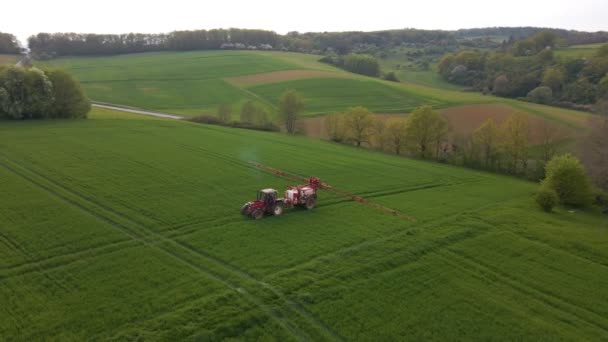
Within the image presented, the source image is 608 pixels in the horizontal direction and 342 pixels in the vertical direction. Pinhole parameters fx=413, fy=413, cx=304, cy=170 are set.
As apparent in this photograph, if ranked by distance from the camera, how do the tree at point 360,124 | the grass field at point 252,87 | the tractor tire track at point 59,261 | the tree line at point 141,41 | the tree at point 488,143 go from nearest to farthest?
the tractor tire track at point 59,261
the tree at point 488,143
the tree at point 360,124
the grass field at point 252,87
the tree line at point 141,41

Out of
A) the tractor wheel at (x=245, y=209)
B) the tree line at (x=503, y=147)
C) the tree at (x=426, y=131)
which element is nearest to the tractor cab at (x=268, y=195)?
the tractor wheel at (x=245, y=209)

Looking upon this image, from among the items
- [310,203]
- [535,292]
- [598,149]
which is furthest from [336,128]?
[535,292]

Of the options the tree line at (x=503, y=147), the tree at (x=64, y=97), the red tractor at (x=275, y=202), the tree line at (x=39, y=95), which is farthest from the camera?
the tree at (x=64, y=97)

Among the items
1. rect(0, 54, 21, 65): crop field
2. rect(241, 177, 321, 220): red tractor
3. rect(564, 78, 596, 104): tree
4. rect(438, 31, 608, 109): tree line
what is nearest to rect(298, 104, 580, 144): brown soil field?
rect(438, 31, 608, 109): tree line

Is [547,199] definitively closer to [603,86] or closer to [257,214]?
[257,214]

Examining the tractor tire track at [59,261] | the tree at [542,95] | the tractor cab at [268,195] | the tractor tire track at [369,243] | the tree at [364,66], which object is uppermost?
the tree at [364,66]

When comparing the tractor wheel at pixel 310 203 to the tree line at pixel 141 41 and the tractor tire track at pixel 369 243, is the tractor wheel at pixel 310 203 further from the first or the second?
the tree line at pixel 141 41

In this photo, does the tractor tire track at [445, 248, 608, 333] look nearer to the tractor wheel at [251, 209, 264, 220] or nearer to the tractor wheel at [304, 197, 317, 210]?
the tractor wheel at [304, 197, 317, 210]
